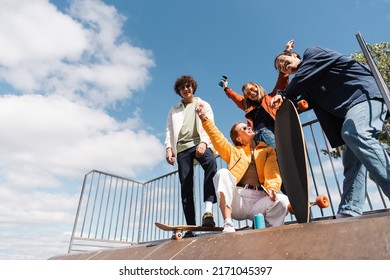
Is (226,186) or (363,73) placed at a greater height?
(363,73)

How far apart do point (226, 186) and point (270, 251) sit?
1209 mm

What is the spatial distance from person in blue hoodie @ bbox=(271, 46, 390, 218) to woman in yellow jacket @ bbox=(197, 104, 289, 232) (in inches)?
24.3

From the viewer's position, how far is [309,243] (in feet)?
5.25

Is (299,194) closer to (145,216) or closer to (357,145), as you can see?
(357,145)

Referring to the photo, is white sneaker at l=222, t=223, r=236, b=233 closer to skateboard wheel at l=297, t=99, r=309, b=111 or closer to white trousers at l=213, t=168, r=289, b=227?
white trousers at l=213, t=168, r=289, b=227

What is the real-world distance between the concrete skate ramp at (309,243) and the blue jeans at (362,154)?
1.50 ft

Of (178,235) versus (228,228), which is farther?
(178,235)

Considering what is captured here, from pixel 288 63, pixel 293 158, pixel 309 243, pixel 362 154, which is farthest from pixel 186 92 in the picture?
pixel 309 243

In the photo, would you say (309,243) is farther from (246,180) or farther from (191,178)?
(191,178)

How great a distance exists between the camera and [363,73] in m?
2.53

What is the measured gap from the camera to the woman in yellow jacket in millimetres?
2881

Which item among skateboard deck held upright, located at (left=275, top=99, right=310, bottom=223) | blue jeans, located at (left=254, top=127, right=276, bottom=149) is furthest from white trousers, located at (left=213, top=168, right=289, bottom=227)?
blue jeans, located at (left=254, top=127, right=276, bottom=149)

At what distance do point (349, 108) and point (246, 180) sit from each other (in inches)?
51.3
